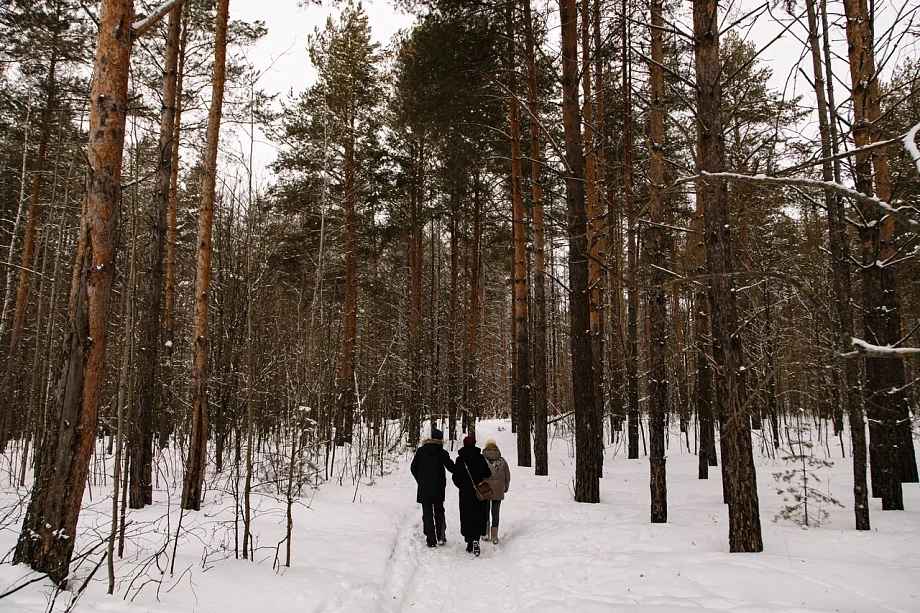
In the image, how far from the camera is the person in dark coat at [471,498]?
22.4 feet

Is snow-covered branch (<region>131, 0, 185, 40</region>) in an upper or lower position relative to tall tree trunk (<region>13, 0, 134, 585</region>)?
upper

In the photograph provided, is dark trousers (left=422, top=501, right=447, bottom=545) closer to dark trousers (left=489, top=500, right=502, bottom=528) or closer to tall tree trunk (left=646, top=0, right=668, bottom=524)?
dark trousers (left=489, top=500, right=502, bottom=528)

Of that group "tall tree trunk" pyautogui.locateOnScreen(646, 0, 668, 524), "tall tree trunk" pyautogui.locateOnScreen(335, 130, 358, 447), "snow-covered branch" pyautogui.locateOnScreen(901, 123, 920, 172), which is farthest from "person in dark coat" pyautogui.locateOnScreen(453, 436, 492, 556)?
"tall tree trunk" pyautogui.locateOnScreen(335, 130, 358, 447)

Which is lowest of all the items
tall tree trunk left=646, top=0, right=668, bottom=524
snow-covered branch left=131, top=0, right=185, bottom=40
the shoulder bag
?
the shoulder bag

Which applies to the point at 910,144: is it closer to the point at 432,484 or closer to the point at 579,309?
the point at 432,484

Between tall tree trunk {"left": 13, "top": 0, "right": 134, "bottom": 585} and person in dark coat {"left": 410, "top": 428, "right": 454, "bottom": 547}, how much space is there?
13.6 ft

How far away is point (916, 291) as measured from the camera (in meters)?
16.7

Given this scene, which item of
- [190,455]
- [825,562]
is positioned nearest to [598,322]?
[825,562]

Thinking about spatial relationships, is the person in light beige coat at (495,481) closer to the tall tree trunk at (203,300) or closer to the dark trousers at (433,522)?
the dark trousers at (433,522)

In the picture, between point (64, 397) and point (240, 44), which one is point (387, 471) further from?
point (240, 44)

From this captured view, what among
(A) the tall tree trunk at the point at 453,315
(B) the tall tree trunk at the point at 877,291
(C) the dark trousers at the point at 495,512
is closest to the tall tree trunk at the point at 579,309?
(C) the dark trousers at the point at 495,512

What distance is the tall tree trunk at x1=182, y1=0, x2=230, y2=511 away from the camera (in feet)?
22.4

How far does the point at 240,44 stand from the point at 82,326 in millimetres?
8846

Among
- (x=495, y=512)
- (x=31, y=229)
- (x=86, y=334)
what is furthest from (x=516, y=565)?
(x=31, y=229)
